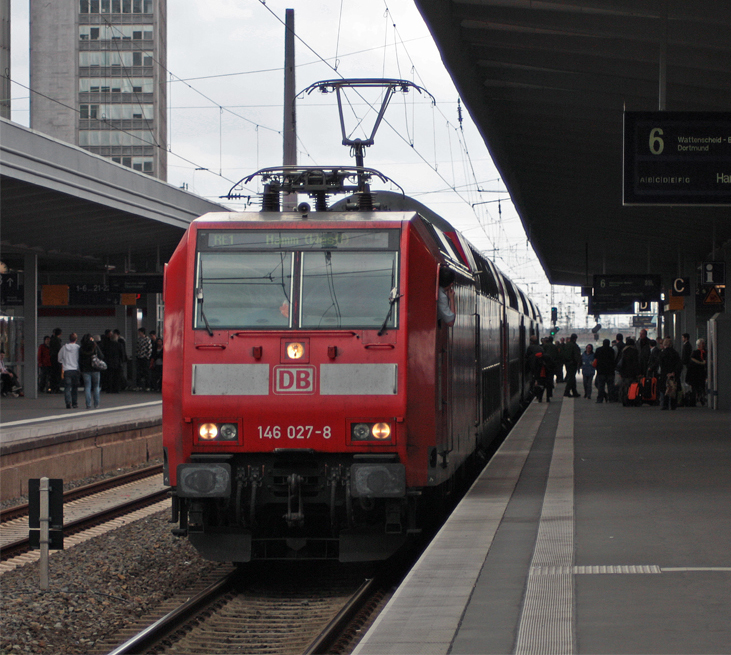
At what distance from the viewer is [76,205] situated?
754 inches

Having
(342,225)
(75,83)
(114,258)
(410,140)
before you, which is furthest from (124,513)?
(75,83)

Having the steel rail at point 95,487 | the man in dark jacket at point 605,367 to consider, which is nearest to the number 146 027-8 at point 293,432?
the steel rail at point 95,487

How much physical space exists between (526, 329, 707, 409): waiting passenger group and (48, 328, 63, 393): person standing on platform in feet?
38.9

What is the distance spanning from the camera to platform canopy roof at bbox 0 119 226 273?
16.2m

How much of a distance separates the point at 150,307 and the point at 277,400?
25658 mm

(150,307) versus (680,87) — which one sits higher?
(680,87)

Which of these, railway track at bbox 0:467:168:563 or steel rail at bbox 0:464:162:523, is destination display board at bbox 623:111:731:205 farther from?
steel rail at bbox 0:464:162:523

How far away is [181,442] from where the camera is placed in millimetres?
7895

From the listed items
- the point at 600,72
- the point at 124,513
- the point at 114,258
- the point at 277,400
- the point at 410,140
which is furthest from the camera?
the point at 114,258

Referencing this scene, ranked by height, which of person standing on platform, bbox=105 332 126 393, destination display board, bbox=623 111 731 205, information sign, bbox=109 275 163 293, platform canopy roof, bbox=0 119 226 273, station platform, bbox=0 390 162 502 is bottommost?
station platform, bbox=0 390 162 502

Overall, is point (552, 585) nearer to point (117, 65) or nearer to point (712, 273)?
point (712, 273)

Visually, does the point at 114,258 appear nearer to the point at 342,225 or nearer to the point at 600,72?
the point at 600,72

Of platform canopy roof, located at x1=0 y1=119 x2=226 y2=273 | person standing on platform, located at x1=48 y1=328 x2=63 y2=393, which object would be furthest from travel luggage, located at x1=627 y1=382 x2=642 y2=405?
person standing on platform, located at x1=48 y1=328 x2=63 y2=393

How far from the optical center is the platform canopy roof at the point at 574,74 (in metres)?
11.2
